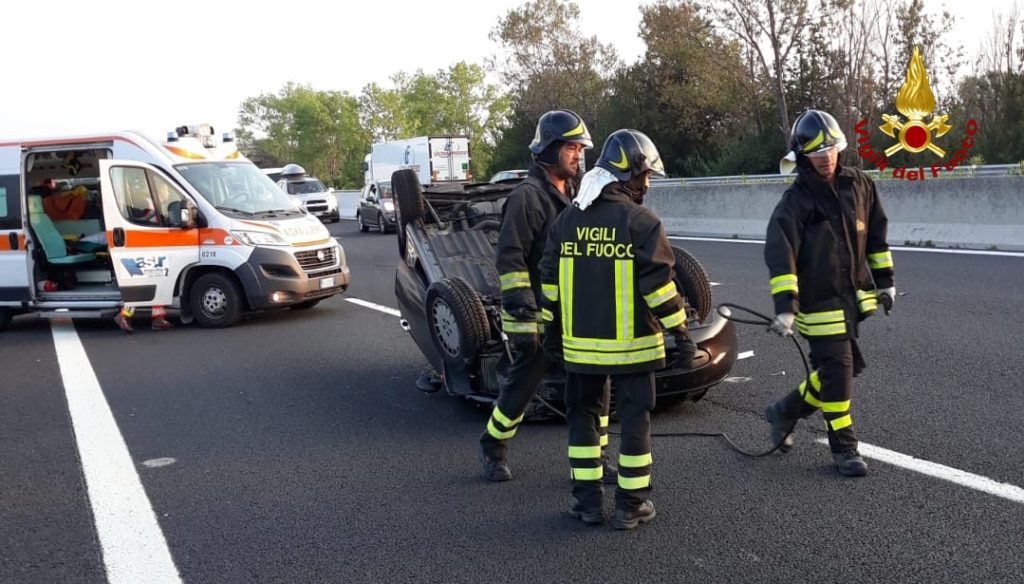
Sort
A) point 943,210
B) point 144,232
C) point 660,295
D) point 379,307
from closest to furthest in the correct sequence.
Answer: point 660,295 < point 144,232 < point 379,307 < point 943,210

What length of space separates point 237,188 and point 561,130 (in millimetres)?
7833

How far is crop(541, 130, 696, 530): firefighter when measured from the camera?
4242 mm

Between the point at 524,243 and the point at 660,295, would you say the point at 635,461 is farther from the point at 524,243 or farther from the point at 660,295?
the point at 524,243

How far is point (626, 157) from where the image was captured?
432 cm

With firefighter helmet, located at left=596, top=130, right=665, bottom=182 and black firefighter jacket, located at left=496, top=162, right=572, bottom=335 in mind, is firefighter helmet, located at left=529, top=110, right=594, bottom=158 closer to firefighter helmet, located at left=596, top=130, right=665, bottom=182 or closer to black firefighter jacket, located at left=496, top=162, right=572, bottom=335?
black firefighter jacket, located at left=496, top=162, right=572, bottom=335

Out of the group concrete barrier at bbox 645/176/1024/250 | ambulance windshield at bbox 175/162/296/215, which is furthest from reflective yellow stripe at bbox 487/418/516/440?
concrete barrier at bbox 645/176/1024/250

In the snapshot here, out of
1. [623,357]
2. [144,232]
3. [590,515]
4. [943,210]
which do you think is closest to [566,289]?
[623,357]


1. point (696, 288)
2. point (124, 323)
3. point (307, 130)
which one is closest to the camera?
point (696, 288)

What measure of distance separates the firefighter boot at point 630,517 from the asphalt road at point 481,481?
0.06m

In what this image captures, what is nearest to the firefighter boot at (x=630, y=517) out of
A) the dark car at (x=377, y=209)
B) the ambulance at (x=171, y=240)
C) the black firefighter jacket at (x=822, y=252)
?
the black firefighter jacket at (x=822, y=252)

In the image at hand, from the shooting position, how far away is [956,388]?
631 centimetres

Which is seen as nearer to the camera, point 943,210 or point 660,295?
point 660,295

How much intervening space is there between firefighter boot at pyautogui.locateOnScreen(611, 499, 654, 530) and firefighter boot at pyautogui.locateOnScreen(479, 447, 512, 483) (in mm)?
888

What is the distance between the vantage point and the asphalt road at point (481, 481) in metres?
3.99
